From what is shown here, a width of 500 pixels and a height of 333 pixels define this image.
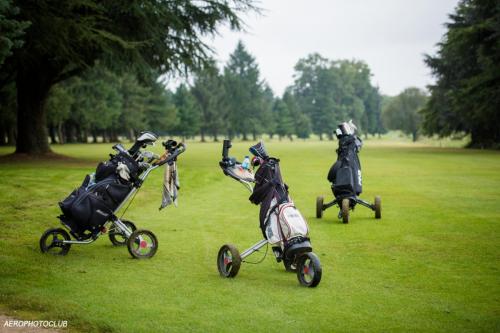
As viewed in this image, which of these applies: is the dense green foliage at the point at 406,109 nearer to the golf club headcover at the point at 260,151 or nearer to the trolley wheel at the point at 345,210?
the trolley wheel at the point at 345,210

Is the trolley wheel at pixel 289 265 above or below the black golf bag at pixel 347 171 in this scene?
below

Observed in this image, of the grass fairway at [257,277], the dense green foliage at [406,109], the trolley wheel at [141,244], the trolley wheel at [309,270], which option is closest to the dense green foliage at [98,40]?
the grass fairway at [257,277]

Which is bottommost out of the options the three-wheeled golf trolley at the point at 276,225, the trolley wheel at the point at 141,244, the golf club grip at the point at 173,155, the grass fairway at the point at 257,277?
the grass fairway at the point at 257,277

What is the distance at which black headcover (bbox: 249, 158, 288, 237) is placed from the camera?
7.63 meters

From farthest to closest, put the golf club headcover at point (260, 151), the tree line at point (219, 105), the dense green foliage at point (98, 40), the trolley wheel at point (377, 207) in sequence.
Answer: the tree line at point (219, 105), the dense green foliage at point (98, 40), the trolley wheel at point (377, 207), the golf club headcover at point (260, 151)

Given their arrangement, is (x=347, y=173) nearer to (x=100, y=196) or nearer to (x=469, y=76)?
(x=100, y=196)

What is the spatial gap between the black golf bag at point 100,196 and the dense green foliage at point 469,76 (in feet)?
114

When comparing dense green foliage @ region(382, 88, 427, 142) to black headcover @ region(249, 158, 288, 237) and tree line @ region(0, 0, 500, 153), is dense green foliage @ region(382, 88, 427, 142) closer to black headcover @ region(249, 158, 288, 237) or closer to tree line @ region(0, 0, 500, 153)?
tree line @ region(0, 0, 500, 153)

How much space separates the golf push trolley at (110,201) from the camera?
8555 millimetres

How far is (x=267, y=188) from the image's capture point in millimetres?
7656

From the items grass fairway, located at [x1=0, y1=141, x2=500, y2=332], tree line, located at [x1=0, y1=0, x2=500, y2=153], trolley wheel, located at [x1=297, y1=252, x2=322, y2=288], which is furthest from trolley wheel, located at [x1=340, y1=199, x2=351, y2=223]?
tree line, located at [x1=0, y1=0, x2=500, y2=153]

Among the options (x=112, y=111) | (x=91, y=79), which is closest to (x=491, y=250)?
(x=91, y=79)

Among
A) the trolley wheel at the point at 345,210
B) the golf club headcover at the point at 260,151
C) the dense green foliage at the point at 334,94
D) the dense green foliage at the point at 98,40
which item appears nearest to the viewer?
the golf club headcover at the point at 260,151

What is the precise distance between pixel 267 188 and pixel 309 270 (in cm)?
118
